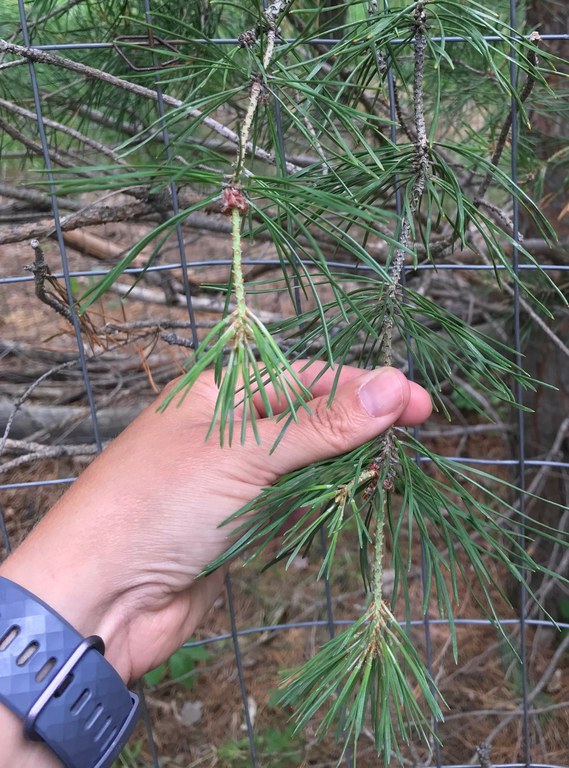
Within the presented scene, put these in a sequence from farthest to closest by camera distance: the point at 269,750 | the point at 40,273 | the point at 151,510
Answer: the point at 269,750 → the point at 40,273 → the point at 151,510

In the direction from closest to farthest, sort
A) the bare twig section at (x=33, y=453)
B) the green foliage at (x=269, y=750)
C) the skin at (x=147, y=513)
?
the skin at (x=147, y=513) → the bare twig section at (x=33, y=453) → the green foliage at (x=269, y=750)

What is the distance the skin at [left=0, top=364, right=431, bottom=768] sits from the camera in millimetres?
600

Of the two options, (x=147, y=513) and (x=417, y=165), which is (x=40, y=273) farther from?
(x=417, y=165)

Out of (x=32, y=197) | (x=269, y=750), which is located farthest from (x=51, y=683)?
(x=269, y=750)

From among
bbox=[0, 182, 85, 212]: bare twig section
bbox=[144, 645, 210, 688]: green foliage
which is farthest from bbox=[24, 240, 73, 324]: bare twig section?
bbox=[144, 645, 210, 688]: green foliage

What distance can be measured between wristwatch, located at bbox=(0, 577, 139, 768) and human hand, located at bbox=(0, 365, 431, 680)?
0.13ft

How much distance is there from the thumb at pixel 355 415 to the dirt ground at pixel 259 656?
70 cm

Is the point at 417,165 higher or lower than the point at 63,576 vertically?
higher

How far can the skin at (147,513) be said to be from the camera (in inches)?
23.6

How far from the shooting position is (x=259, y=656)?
1.66 meters

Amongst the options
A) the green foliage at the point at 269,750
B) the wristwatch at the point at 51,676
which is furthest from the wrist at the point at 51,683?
the green foliage at the point at 269,750

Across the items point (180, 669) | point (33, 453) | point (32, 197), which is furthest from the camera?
point (180, 669)

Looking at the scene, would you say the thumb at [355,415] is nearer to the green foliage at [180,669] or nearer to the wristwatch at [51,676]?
the wristwatch at [51,676]

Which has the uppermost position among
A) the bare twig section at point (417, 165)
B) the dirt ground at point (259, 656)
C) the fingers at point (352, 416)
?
the bare twig section at point (417, 165)
